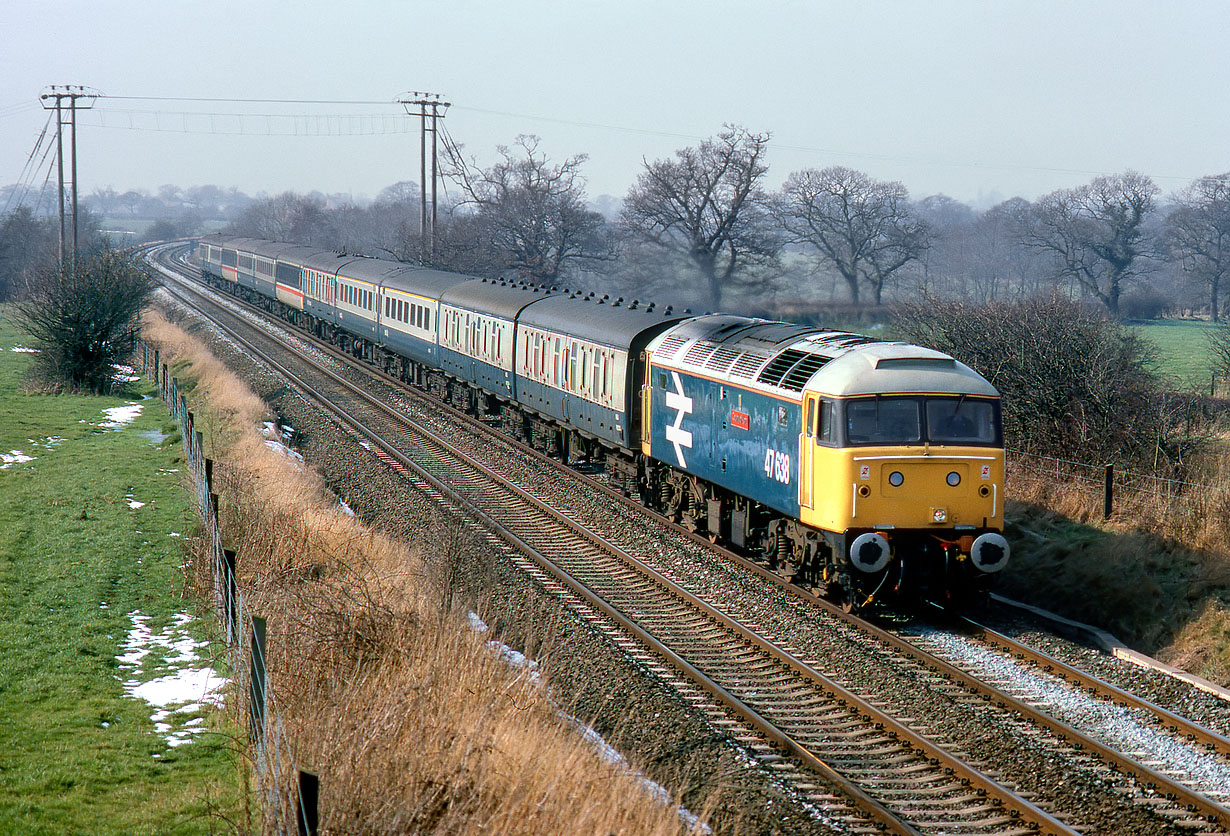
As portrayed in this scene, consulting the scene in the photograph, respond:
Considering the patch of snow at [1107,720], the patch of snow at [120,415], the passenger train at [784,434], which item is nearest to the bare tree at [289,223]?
the patch of snow at [120,415]

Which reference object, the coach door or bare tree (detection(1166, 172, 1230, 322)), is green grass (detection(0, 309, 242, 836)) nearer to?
the coach door

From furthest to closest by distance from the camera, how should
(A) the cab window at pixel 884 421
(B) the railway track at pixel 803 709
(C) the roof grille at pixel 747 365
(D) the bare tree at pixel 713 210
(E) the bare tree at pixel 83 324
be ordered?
(D) the bare tree at pixel 713 210 → (E) the bare tree at pixel 83 324 → (C) the roof grille at pixel 747 365 → (A) the cab window at pixel 884 421 → (B) the railway track at pixel 803 709

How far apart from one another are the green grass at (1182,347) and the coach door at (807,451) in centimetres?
1808

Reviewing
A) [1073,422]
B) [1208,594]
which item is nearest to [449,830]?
[1208,594]

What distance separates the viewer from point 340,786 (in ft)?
21.8

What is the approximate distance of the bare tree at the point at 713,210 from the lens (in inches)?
2251

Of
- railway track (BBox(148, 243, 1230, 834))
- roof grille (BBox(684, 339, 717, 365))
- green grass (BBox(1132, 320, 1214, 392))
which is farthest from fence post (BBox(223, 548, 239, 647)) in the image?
green grass (BBox(1132, 320, 1214, 392))

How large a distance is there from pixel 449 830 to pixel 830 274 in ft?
205

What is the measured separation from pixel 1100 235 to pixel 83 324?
50.5 m

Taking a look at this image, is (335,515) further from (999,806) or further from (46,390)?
(46,390)

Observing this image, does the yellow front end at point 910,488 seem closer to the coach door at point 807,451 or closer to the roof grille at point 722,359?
the coach door at point 807,451

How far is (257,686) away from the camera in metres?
8.05

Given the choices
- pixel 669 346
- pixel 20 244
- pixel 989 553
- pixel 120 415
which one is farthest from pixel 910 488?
pixel 20 244

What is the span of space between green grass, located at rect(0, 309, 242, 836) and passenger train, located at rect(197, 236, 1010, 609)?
22.6 feet
